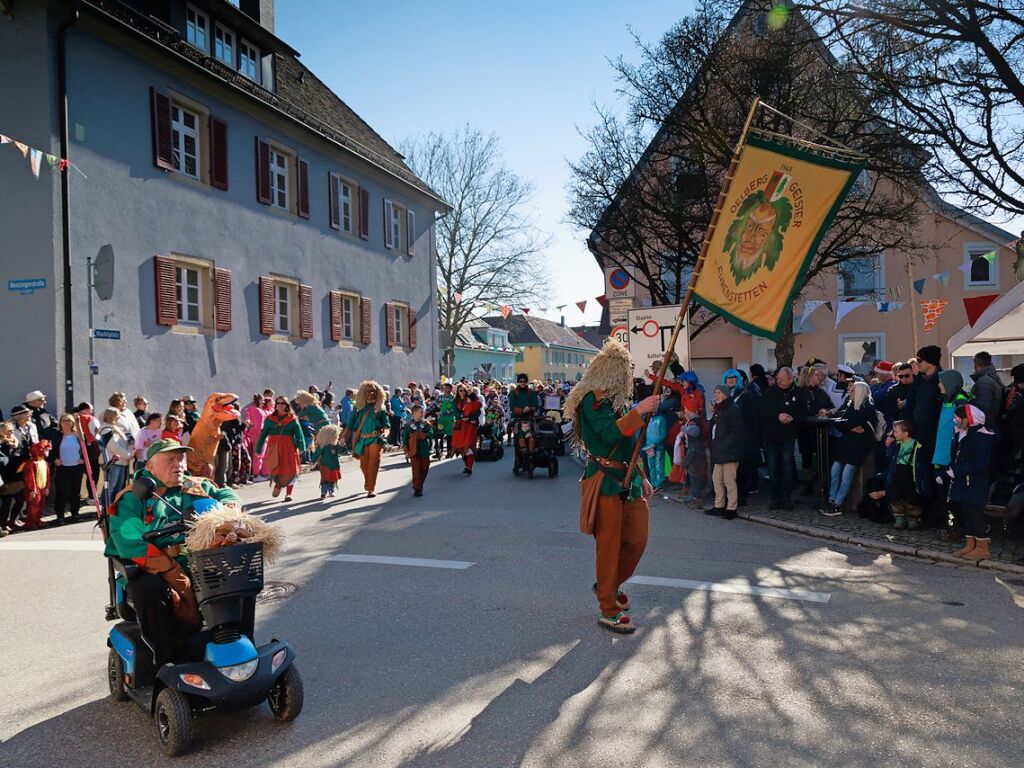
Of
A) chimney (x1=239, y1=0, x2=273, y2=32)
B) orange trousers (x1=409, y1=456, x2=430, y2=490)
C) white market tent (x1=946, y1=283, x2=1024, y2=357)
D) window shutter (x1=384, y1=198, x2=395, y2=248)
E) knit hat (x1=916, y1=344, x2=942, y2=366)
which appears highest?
chimney (x1=239, y1=0, x2=273, y2=32)

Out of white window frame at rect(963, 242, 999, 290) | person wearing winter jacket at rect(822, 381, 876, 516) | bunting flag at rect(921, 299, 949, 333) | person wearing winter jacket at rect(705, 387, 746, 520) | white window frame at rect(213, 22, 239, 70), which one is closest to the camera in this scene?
person wearing winter jacket at rect(822, 381, 876, 516)

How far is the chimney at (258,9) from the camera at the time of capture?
24.0 meters

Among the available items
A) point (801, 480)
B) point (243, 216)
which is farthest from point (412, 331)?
point (801, 480)

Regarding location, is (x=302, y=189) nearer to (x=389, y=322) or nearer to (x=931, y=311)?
(x=389, y=322)

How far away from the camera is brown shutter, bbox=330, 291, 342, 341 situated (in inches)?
945

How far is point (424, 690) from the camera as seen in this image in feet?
15.4

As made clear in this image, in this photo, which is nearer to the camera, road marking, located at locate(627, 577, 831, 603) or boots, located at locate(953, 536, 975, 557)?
road marking, located at locate(627, 577, 831, 603)

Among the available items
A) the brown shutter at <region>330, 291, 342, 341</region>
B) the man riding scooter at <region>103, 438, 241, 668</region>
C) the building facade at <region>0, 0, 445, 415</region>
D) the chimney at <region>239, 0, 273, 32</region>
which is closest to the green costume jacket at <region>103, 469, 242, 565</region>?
the man riding scooter at <region>103, 438, 241, 668</region>

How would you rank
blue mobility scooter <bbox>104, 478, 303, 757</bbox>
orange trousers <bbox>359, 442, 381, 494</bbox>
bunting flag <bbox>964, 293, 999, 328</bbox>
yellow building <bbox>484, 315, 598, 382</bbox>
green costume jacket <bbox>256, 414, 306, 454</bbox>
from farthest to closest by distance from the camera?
yellow building <bbox>484, 315, 598, 382</bbox> → orange trousers <bbox>359, 442, 381, 494</bbox> → green costume jacket <bbox>256, 414, 306, 454</bbox> → bunting flag <bbox>964, 293, 999, 328</bbox> → blue mobility scooter <bbox>104, 478, 303, 757</bbox>

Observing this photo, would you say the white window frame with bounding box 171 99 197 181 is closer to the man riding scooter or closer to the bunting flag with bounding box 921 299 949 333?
the man riding scooter

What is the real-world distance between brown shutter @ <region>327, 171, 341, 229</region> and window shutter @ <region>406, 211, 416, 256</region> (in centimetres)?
485

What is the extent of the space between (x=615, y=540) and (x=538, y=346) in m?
72.9

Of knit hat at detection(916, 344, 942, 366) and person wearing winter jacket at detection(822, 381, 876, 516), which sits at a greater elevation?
knit hat at detection(916, 344, 942, 366)

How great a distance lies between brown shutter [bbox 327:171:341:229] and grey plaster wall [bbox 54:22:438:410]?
0.24 m
